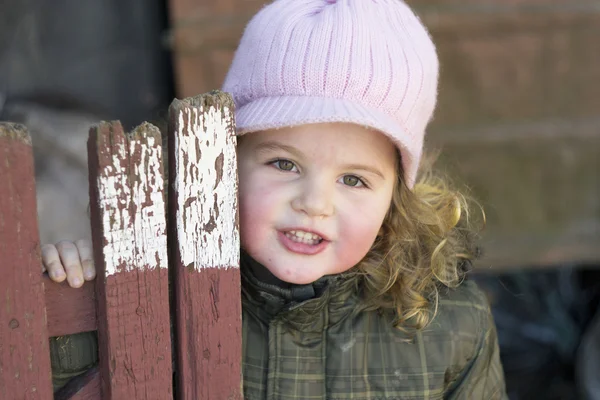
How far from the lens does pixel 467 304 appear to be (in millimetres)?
1957

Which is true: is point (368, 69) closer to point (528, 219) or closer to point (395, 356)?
point (395, 356)

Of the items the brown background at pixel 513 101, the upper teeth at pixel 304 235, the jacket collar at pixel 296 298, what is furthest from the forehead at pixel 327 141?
the brown background at pixel 513 101

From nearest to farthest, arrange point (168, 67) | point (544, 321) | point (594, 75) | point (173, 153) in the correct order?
point (173, 153) < point (594, 75) < point (168, 67) < point (544, 321)

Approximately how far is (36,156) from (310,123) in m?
2.24

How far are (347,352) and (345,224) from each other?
1.06ft

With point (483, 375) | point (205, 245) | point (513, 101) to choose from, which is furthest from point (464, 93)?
point (205, 245)

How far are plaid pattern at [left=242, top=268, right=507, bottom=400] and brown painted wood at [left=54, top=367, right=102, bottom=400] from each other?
0.44m

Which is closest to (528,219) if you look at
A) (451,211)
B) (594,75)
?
(594,75)

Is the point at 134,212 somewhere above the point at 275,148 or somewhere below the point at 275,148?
below

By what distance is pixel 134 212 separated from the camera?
1334 millimetres

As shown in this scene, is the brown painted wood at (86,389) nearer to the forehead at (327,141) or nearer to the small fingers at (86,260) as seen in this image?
the small fingers at (86,260)

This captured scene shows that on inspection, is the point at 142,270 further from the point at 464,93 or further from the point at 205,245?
the point at 464,93

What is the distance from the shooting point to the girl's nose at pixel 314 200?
1658mm

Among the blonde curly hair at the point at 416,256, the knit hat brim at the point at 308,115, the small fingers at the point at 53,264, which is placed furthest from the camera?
the blonde curly hair at the point at 416,256
